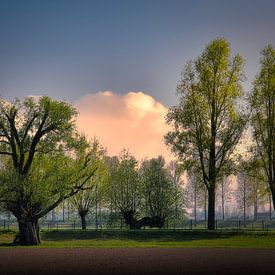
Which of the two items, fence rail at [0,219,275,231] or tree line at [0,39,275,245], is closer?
tree line at [0,39,275,245]

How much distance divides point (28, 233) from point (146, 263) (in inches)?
1099

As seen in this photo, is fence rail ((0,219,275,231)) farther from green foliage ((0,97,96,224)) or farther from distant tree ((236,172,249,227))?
green foliage ((0,97,96,224))

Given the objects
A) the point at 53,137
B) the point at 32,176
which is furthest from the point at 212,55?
the point at 32,176

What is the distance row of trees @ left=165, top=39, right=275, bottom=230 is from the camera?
63.3m

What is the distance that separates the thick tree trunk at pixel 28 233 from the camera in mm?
55125

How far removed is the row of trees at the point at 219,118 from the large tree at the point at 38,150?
557 inches

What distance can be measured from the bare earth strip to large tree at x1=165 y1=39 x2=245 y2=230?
26.1 m

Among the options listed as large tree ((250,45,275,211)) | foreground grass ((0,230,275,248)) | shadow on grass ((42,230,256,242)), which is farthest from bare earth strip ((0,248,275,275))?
large tree ((250,45,275,211))

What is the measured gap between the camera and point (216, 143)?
2542 inches

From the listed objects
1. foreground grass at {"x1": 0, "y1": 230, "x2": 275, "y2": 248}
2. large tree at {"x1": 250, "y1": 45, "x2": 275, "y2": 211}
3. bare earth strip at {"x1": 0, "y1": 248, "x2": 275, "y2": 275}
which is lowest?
foreground grass at {"x1": 0, "y1": 230, "x2": 275, "y2": 248}

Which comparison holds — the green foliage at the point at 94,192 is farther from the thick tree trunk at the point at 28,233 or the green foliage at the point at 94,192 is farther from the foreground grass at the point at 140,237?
the thick tree trunk at the point at 28,233

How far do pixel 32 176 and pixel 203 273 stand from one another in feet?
119

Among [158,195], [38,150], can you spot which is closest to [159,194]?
[158,195]

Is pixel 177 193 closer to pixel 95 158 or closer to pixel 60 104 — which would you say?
pixel 95 158
